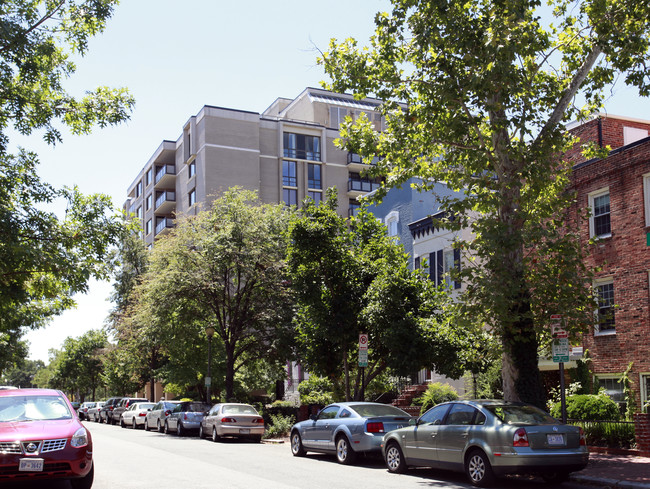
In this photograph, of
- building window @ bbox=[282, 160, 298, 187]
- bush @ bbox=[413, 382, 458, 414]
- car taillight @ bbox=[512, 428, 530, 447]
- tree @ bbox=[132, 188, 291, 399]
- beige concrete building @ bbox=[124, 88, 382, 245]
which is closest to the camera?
car taillight @ bbox=[512, 428, 530, 447]

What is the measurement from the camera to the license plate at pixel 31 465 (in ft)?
31.9

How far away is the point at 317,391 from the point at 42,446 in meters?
23.6

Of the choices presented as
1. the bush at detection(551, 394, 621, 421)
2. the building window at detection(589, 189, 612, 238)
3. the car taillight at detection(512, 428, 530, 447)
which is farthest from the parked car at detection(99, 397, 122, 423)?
the car taillight at detection(512, 428, 530, 447)

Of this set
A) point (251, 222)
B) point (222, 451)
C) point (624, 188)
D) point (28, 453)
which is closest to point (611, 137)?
point (624, 188)

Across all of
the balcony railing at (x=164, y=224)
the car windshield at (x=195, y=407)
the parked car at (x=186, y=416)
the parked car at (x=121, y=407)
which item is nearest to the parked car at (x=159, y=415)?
the parked car at (x=186, y=416)

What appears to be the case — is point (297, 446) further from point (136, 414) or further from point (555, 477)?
point (136, 414)

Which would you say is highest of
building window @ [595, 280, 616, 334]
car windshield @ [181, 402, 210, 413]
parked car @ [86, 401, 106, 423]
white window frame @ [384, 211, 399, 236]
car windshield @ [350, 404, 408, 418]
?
white window frame @ [384, 211, 399, 236]

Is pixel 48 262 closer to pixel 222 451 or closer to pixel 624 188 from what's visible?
pixel 222 451

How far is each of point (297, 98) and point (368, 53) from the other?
56.2m

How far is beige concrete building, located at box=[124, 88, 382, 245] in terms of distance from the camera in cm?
5891

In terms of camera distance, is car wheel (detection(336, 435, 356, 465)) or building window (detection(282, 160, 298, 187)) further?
building window (detection(282, 160, 298, 187))

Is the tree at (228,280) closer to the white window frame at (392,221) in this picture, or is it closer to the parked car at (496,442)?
the white window frame at (392,221)

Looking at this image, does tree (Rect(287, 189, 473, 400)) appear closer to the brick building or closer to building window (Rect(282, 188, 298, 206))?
the brick building

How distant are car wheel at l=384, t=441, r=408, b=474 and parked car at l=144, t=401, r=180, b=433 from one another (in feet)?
60.7
